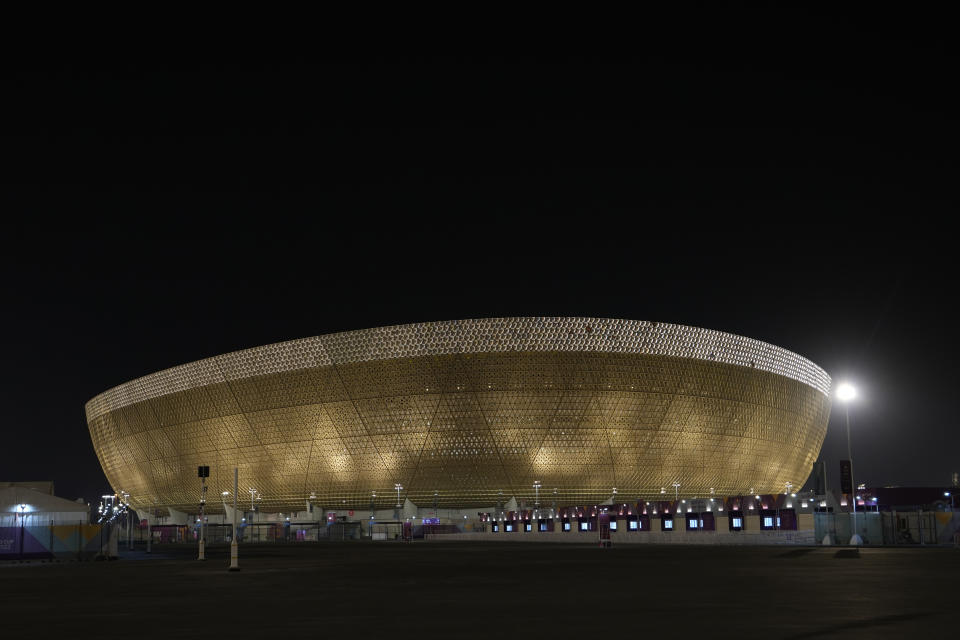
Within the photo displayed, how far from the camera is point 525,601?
1552cm

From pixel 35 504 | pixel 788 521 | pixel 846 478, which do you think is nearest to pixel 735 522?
pixel 788 521

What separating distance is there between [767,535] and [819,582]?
3025 cm

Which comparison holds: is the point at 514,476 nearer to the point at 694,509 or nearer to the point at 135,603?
the point at 694,509

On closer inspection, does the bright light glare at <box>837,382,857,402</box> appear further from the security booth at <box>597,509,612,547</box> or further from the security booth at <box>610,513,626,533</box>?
the security booth at <box>610,513,626,533</box>

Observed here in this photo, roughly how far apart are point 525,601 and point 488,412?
73332 mm

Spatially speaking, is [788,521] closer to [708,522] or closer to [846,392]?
[708,522]

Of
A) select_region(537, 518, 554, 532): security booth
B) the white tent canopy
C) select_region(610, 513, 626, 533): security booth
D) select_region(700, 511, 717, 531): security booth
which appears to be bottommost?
select_region(537, 518, 554, 532): security booth

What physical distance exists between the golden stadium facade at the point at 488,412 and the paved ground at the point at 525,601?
6111cm

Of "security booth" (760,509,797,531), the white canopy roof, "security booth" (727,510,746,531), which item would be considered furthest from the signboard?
the white canopy roof

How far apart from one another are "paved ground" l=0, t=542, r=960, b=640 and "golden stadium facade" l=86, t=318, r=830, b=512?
Result: 200 ft

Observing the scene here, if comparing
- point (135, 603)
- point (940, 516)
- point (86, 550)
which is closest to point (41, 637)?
point (135, 603)

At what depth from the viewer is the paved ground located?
1179 centimetres

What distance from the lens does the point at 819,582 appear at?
1845 cm

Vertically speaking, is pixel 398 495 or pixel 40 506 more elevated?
pixel 40 506
